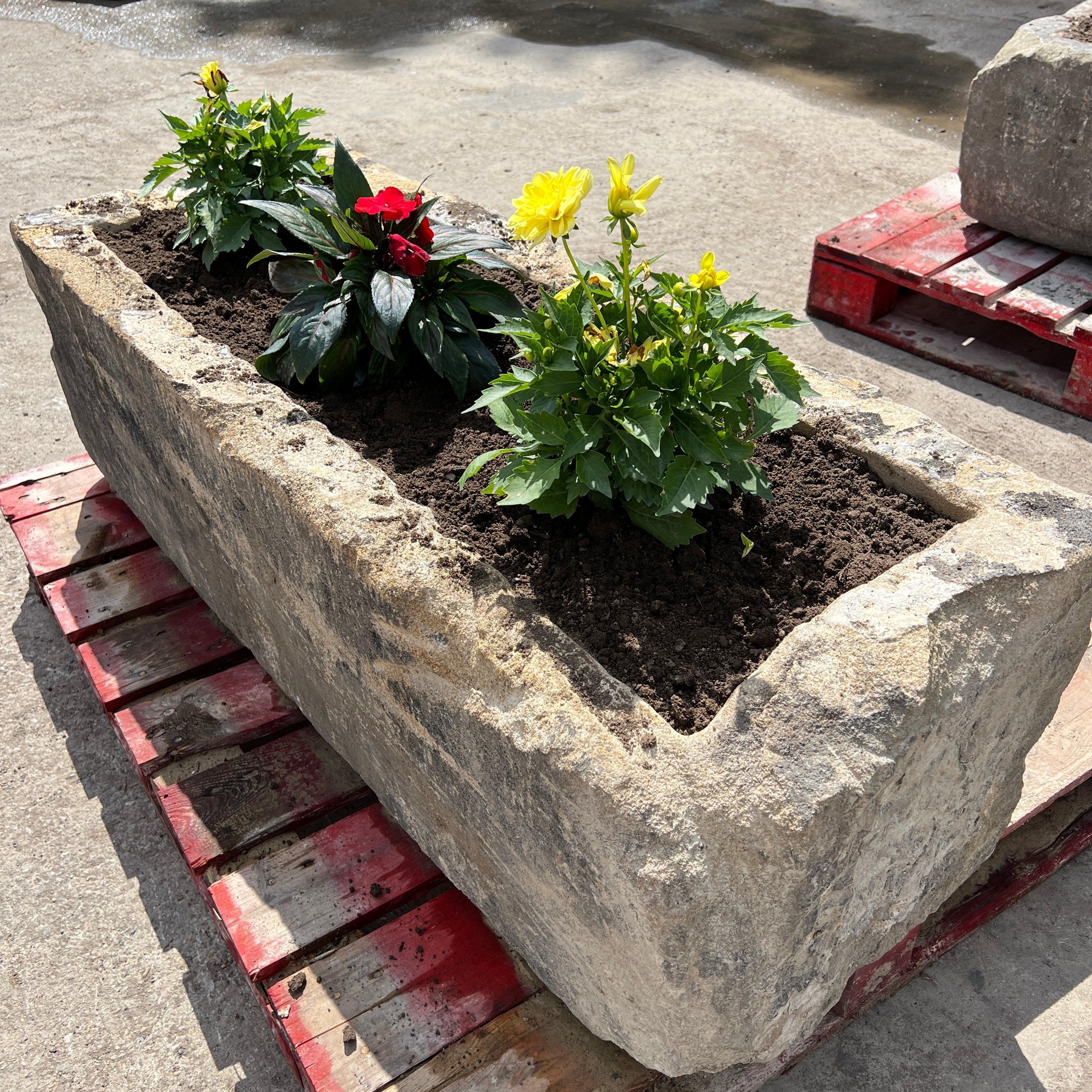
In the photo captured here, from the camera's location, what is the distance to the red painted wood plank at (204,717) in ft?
7.00

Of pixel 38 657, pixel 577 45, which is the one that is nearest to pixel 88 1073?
pixel 38 657

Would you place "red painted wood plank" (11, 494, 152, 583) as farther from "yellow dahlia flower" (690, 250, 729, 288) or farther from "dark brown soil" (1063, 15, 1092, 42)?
"dark brown soil" (1063, 15, 1092, 42)

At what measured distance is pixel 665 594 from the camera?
1.57 m

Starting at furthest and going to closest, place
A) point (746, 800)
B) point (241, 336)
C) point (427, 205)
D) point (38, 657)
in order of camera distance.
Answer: point (38, 657), point (241, 336), point (427, 205), point (746, 800)

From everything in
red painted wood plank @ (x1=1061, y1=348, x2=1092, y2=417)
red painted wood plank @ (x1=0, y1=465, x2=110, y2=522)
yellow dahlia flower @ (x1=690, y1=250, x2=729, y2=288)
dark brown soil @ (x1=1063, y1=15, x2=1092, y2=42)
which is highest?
dark brown soil @ (x1=1063, y1=15, x2=1092, y2=42)

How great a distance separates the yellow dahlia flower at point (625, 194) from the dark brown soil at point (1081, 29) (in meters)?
2.61

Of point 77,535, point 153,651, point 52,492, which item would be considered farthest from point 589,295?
point 52,492

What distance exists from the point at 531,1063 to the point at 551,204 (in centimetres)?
123

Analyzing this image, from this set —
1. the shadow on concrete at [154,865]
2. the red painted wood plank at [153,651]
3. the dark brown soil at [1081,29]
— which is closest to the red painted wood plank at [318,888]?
the shadow on concrete at [154,865]

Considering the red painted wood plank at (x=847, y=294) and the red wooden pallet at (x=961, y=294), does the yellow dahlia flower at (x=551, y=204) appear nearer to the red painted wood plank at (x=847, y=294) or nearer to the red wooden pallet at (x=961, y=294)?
the red wooden pallet at (x=961, y=294)

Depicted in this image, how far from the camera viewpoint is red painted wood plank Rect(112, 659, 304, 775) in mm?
2133

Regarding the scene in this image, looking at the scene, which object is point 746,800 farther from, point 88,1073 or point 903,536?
point 88,1073

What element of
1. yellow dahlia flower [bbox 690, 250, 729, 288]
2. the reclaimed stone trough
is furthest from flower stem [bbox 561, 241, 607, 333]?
the reclaimed stone trough

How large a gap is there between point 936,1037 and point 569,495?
1.12 metres
